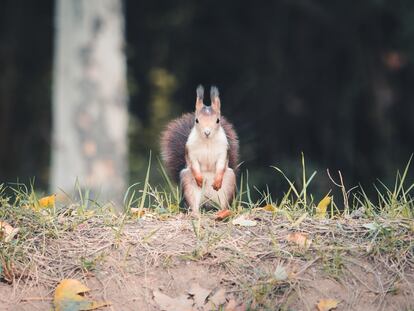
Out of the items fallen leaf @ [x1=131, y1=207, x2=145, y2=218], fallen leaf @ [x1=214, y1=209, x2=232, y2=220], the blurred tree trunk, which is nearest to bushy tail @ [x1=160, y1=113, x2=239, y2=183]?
fallen leaf @ [x1=131, y1=207, x2=145, y2=218]

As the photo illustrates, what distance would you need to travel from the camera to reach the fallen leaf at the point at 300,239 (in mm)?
4141

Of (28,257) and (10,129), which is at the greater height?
(28,257)

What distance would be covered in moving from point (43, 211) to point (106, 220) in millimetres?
304

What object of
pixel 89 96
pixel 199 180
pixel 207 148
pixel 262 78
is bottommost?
pixel 262 78

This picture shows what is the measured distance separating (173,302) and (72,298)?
1.37ft

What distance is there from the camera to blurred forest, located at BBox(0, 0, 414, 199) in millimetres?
12430

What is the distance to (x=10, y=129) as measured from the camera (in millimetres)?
14586

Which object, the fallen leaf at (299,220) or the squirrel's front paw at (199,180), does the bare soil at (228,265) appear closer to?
the fallen leaf at (299,220)

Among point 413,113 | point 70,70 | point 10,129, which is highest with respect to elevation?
point 70,70

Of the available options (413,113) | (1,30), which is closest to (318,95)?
(413,113)

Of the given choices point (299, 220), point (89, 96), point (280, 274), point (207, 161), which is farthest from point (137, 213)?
point (89, 96)

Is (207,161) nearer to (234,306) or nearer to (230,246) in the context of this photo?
(230,246)

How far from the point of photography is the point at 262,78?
13.3 metres

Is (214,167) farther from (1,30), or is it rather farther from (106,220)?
(1,30)
